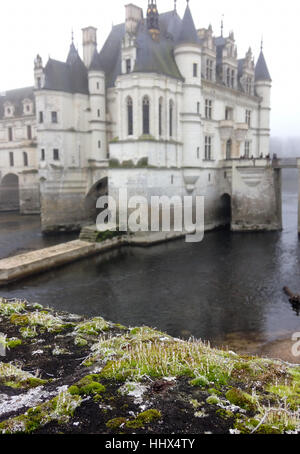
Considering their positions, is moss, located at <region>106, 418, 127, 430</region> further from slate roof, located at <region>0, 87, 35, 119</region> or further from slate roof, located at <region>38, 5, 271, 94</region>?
slate roof, located at <region>0, 87, 35, 119</region>

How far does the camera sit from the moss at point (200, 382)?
5.70 metres

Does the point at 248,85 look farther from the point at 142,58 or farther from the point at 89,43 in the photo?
the point at 89,43

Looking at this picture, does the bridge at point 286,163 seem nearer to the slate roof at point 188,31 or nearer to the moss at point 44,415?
the slate roof at point 188,31

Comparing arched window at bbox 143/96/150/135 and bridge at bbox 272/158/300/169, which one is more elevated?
arched window at bbox 143/96/150/135

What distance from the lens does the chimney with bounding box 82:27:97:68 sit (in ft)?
119

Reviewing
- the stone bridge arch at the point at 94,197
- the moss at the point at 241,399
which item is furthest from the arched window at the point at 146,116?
the moss at the point at 241,399

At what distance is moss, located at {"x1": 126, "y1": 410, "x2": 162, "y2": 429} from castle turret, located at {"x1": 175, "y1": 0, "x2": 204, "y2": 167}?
29.5 meters

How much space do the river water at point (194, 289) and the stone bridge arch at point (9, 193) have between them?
2403 centimetres

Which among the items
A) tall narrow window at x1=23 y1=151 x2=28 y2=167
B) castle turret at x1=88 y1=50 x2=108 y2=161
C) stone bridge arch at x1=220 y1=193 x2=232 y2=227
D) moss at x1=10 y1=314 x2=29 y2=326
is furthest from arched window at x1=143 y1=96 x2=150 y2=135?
tall narrow window at x1=23 y1=151 x2=28 y2=167

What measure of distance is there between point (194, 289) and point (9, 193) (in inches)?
1605

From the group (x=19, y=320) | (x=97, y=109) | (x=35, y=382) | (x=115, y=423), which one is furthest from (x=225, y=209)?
(x=115, y=423)

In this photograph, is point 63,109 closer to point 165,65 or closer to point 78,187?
point 78,187

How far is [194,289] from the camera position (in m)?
19.7
